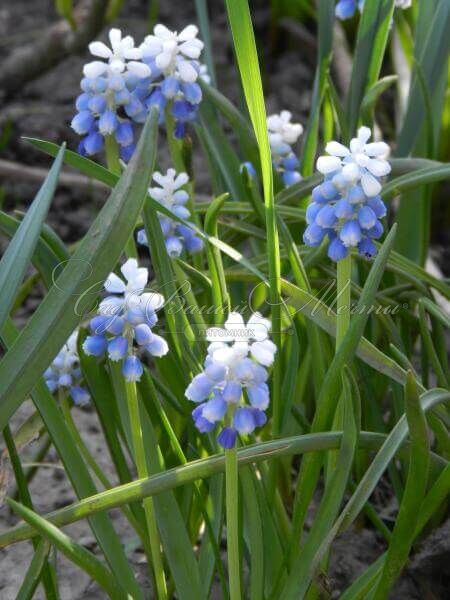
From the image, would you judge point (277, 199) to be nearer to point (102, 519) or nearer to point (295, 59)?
point (102, 519)

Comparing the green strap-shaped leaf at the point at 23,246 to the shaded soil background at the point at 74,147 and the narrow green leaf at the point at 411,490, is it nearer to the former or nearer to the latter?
the narrow green leaf at the point at 411,490

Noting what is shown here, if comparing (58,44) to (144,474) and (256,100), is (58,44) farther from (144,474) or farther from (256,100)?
(144,474)

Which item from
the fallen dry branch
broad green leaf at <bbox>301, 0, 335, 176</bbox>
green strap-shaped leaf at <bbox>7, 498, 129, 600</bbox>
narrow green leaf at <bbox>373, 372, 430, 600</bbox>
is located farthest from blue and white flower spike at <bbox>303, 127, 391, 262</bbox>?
the fallen dry branch

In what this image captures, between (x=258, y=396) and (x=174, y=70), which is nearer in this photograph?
(x=258, y=396)

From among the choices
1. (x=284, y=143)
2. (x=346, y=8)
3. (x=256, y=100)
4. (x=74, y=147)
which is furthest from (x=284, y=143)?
(x=74, y=147)

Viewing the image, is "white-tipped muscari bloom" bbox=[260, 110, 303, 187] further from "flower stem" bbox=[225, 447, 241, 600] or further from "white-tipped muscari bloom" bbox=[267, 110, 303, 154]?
"flower stem" bbox=[225, 447, 241, 600]
